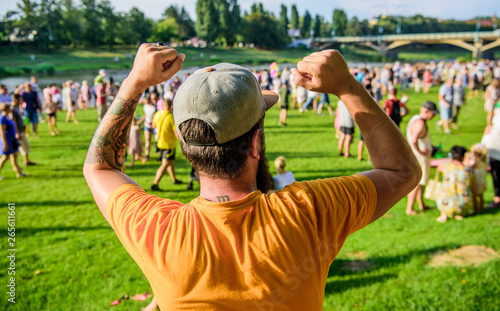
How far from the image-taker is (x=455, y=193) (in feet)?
19.8

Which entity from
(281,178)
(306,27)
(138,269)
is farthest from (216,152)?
(306,27)

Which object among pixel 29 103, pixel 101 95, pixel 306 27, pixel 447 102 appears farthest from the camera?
pixel 101 95

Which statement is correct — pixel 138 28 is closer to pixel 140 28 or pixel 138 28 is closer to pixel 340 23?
pixel 140 28

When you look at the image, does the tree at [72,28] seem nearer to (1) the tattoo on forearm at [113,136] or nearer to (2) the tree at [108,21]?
(2) the tree at [108,21]

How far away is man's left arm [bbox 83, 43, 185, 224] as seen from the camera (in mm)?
1229

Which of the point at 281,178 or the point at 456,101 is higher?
the point at 456,101

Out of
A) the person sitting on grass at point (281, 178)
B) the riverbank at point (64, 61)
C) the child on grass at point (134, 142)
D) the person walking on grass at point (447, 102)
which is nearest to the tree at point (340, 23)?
the person sitting on grass at point (281, 178)

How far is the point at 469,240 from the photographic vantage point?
5.07m

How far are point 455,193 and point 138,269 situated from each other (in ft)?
18.0

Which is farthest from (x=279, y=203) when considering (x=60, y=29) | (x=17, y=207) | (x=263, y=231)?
(x=60, y=29)

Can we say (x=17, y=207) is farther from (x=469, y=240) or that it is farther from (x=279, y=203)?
(x=469, y=240)

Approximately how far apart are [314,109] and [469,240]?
12.9 metres

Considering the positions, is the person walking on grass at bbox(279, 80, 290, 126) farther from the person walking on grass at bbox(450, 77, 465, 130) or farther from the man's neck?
the man's neck

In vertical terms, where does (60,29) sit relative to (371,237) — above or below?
above
